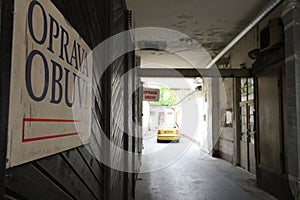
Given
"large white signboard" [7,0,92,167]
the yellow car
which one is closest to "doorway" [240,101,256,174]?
"large white signboard" [7,0,92,167]

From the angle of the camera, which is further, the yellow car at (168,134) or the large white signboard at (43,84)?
the yellow car at (168,134)

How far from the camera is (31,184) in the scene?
980mm

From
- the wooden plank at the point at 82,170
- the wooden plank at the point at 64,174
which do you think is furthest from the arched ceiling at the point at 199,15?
the wooden plank at the point at 64,174

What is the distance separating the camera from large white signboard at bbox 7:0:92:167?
2.86 ft

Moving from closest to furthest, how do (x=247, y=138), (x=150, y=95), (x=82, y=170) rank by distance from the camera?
1. (x=82, y=170)
2. (x=247, y=138)
3. (x=150, y=95)

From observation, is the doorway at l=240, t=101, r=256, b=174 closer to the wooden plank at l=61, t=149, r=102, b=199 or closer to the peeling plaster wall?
the peeling plaster wall

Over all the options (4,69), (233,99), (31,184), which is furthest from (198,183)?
(4,69)

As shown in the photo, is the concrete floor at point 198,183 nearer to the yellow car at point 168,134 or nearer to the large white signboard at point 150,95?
the large white signboard at point 150,95

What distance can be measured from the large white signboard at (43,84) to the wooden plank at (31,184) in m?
0.04

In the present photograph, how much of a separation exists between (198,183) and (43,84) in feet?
17.3

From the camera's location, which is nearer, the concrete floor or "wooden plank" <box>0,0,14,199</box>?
"wooden plank" <box>0,0,14,199</box>

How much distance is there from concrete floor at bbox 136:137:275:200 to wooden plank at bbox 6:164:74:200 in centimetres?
382

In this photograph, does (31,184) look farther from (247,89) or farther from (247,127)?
(247,89)

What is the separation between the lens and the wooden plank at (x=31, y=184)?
0.87m
